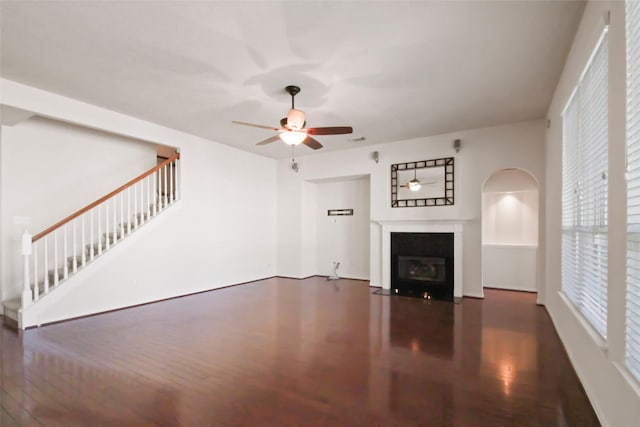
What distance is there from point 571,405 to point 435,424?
44.3 inches

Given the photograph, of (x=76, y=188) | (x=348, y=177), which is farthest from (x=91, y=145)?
(x=348, y=177)

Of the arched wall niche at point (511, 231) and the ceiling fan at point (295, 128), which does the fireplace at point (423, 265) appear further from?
the ceiling fan at point (295, 128)

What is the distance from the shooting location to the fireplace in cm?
587

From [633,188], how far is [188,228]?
614 centimetres

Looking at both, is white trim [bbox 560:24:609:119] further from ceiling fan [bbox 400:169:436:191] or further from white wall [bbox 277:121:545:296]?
ceiling fan [bbox 400:169:436:191]

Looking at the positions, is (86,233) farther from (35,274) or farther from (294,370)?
(294,370)

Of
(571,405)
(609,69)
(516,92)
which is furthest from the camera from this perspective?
(516,92)

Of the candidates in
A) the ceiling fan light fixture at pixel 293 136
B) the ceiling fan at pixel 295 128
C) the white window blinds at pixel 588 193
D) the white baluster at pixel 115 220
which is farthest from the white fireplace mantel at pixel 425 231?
the white baluster at pixel 115 220

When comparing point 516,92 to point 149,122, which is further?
point 149,122

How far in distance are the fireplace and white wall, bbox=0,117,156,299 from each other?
5.67 m

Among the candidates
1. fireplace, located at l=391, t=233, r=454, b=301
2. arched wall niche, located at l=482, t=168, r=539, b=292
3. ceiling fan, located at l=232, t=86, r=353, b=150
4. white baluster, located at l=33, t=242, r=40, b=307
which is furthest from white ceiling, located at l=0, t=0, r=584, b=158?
fireplace, located at l=391, t=233, r=454, b=301

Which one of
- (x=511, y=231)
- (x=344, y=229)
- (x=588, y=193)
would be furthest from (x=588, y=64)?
(x=344, y=229)

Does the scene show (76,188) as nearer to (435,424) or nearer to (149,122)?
(149,122)

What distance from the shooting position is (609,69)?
1.94 m
